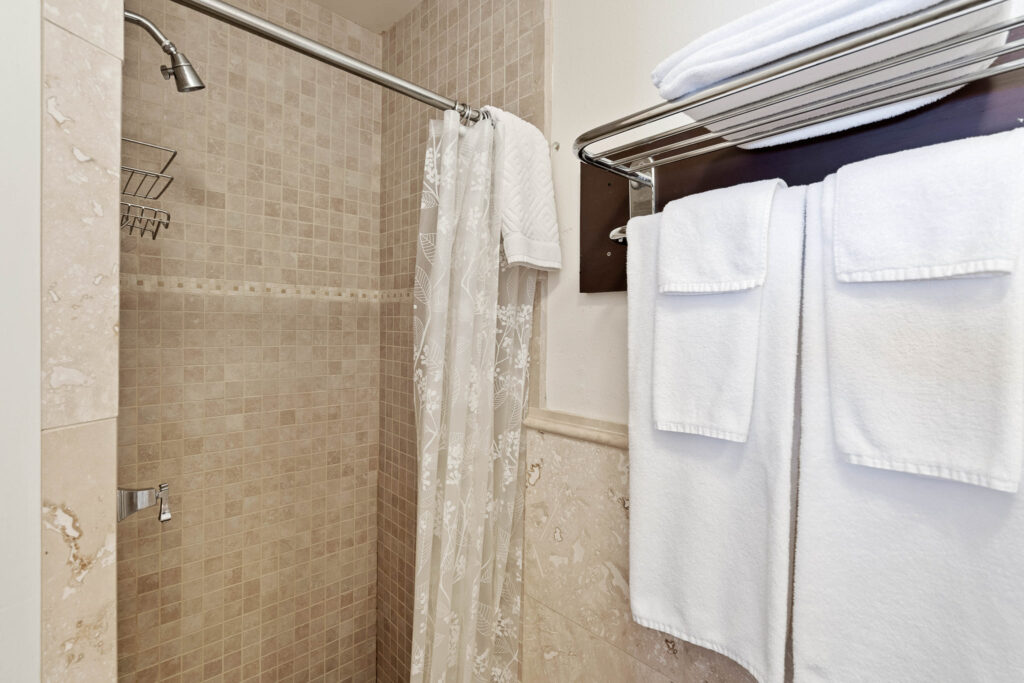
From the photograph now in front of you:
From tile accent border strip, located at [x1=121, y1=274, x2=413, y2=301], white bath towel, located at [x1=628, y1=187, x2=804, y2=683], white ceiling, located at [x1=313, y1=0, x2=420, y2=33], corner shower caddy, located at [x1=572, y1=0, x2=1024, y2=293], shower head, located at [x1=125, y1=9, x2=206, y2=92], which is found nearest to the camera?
corner shower caddy, located at [x1=572, y1=0, x2=1024, y2=293]

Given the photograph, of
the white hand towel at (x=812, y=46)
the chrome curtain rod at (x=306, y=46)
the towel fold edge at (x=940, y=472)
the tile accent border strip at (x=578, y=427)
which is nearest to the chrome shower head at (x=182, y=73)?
the chrome curtain rod at (x=306, y=46)

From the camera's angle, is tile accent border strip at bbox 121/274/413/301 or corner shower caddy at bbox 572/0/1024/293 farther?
tile accent border strip at bbox 121/274/413/301

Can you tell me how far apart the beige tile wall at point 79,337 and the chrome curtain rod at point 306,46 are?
258mm

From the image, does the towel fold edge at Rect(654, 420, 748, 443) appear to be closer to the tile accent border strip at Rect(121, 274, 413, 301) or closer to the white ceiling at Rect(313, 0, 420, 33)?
the tile accent border strip at Rect(121, 274, 413, 301)

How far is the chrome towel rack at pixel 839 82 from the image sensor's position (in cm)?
44

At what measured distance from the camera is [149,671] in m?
1.24

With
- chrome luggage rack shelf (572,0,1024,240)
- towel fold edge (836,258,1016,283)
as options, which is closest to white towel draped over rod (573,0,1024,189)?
chrome luggage rack shelf (572,0,1024,240)

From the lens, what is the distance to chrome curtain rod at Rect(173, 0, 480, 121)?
0.66m

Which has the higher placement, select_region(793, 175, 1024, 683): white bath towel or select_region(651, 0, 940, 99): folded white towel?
select_region(651, 0, 940, 99): folded white towel

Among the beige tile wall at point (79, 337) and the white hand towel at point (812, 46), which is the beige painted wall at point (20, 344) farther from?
the white hand towel at point (812, 46)

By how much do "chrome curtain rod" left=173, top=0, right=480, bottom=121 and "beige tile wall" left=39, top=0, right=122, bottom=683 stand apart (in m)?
0.26

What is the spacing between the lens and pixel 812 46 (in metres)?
0.49

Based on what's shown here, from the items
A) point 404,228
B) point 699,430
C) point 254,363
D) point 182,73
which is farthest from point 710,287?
point 254,363

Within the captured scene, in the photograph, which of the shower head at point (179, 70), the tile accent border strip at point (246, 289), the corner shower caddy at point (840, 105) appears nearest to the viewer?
the corner shower caddy at point (840, 105)
